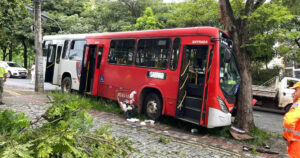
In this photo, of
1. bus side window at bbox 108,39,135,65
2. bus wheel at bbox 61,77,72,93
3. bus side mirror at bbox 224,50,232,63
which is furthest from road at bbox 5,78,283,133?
bus wheel at bbox 61,77,72,93

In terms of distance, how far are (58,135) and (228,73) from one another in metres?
6.24

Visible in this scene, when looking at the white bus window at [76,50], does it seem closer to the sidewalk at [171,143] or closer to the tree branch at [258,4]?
the sidewalk at [171,143]

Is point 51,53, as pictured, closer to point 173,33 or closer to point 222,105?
point 173,33

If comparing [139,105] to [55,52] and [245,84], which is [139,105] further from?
Result: [55,52]

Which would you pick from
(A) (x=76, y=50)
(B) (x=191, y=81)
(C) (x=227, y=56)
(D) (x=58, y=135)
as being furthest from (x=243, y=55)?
(A) (x=76, y=50)

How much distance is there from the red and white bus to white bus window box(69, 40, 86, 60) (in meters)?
1.91

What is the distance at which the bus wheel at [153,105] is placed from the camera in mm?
8180

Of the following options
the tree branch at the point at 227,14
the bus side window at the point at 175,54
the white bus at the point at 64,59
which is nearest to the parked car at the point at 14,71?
the white bus at the point at 64,59

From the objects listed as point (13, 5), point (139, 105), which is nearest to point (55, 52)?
point (139, 105)

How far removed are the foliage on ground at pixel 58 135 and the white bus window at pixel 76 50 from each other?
29.4 ft

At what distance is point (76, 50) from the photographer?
11.6m

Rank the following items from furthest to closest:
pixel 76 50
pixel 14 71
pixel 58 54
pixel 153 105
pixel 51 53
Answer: pixel 14 71
pixel 51 53
pixel 58 54
pixel 76 50
pixel 153 105

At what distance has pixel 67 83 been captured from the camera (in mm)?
12219

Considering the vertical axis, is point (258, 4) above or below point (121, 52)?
above
